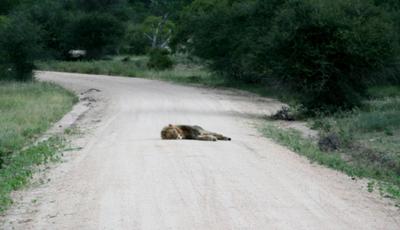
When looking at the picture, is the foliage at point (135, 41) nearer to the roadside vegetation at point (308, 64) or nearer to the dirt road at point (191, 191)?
the roadside vegetation at point (308, 64)

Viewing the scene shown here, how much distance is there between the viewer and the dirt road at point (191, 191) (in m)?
8.88

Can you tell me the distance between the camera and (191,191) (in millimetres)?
10422

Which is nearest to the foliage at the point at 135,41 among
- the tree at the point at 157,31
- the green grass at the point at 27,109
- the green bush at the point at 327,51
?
the tree at the point at 157,31

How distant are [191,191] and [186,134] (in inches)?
241

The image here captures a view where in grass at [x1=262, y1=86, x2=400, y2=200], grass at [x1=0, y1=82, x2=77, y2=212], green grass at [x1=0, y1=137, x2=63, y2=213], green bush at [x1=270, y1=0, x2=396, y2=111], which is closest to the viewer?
green grass at [x1=0, y1=137, x2=63, y2=213]

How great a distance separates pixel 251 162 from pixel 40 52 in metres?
32.2

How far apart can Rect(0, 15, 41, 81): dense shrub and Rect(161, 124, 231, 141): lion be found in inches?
1098

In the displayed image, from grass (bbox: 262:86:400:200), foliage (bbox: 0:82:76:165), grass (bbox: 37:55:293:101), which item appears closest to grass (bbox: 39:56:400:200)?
grass (bbox: 262:86:400:200)

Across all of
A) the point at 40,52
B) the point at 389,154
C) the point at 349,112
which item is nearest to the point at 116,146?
the point at 389,154

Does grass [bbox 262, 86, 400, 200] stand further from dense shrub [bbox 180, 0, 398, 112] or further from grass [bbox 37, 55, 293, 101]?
grass [bbox 37, 55, 293, 101]

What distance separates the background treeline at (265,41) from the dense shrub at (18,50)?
0.06 m

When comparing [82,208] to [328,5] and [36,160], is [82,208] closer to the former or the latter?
[36,160]

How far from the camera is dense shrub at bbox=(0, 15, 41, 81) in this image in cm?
4253

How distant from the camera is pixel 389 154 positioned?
1550 cm
